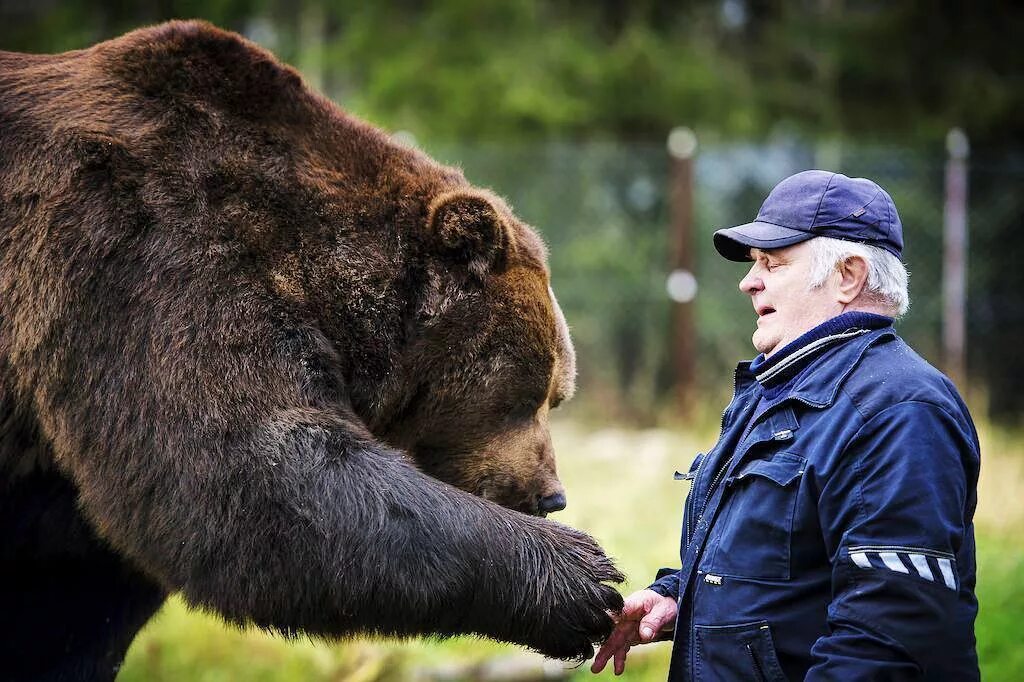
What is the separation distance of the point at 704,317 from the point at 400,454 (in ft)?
26.1

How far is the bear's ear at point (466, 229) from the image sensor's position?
3518mm

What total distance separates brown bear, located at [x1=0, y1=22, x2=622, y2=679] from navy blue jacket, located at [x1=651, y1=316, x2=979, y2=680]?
22.9 inches

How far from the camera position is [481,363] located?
3.56m

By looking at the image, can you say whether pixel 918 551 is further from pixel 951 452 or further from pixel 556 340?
pixel 556 340

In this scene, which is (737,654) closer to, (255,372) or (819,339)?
(819,339)

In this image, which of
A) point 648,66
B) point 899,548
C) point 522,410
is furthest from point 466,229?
point 648,66

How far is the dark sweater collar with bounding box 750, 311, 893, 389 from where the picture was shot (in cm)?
264

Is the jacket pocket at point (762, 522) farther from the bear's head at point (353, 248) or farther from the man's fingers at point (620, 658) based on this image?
the bear's head at point (353, 248)

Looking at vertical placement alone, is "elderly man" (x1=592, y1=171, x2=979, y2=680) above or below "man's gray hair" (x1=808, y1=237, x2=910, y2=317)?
below

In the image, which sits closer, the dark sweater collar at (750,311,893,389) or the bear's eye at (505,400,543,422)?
the dark sweater collar at (750,311,893,389)

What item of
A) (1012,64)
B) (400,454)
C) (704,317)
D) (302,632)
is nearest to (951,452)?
(400,454)

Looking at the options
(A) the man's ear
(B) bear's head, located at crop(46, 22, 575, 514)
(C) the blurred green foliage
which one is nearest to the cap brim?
(A) the man's ear

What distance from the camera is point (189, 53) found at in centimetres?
352

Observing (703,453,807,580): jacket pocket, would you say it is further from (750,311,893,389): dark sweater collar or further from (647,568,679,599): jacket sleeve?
(647,568,679,599): jacket sleeve
